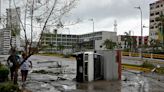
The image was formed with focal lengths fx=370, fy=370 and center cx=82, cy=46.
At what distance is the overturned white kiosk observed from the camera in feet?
61.5

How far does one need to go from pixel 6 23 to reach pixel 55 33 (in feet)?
5.97

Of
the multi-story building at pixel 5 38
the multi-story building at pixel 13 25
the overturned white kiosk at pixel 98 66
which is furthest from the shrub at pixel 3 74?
the overturned white kiosk at pixel 98 66

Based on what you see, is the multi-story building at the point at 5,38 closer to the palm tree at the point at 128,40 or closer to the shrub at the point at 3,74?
the shrub at the point at 3,74

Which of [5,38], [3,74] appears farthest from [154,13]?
[5,38]

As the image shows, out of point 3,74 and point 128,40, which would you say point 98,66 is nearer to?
point 3,74

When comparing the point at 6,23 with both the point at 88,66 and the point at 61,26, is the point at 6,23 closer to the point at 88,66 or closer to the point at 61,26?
the point at 61,26

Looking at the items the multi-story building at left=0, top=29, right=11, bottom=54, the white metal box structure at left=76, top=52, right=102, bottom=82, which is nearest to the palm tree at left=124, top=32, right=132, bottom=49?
the white metal box structure at left=76, top=52, right=102, bottom=82

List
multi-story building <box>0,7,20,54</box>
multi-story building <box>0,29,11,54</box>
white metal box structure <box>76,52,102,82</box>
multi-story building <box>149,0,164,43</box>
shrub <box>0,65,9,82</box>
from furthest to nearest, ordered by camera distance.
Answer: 1. multi-story building <box>149,0,164,43</box>
2. white metal box structure <box>76,52,102,82</box>
3. shrub <box>0,65,9,82</box>
4. multi-story building <box>0,29,11,54</box>
5. multi-story building <box>0,7,20,54</box>

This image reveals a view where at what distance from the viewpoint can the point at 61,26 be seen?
13539 millimetres

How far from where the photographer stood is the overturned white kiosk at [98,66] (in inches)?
738

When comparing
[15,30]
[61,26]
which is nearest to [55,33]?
[61,26]

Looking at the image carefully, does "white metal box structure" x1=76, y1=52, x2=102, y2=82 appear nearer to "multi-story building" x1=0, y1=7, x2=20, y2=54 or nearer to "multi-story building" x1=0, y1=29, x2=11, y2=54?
"multi-story building" x1=0, y1=29, x2=11, y2=54

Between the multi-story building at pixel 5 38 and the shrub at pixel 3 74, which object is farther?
the shrub at pixel 3 74

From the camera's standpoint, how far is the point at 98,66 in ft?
64.5
